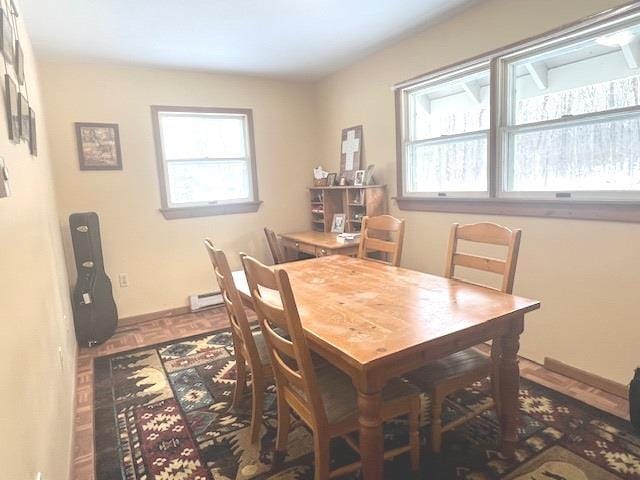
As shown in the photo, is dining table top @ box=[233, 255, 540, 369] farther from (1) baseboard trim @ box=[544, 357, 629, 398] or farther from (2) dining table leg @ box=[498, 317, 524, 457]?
(1) baseboard trim @ box=[544, 357, 629, 398]

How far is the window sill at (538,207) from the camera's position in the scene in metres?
2.07

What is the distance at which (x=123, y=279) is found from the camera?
3.66m

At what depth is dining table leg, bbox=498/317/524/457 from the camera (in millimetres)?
1558

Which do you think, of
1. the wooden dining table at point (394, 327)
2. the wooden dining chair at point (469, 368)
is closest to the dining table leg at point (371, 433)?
the wooden dining table at point (394, 327)

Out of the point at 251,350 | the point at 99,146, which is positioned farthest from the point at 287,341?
the point at 99,146

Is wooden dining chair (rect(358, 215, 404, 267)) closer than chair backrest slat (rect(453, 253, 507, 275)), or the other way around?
chair backrest slat (rect(453, 253, 507, 275))

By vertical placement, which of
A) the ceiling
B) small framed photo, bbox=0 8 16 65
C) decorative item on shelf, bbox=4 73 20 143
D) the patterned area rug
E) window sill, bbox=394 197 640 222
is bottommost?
the patterned area rug

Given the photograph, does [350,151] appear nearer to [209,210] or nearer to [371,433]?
[209,210]

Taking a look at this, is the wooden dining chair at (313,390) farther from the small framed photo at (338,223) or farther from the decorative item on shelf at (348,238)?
the small framed photo at (338,223)

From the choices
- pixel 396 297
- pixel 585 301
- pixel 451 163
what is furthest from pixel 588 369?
pixel 451 163

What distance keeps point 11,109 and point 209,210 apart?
2.51 m

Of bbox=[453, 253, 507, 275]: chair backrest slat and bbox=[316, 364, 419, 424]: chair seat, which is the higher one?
bbox=[453, 253, 507, 275]: chair backrest slat

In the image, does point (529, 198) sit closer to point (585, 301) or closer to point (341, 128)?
point (585, 301)

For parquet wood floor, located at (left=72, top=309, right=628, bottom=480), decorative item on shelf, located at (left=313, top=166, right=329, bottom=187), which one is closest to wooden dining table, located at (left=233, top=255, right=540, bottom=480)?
parquet wood floor, located at (left=72, top=309, right=628, bottom=480)
